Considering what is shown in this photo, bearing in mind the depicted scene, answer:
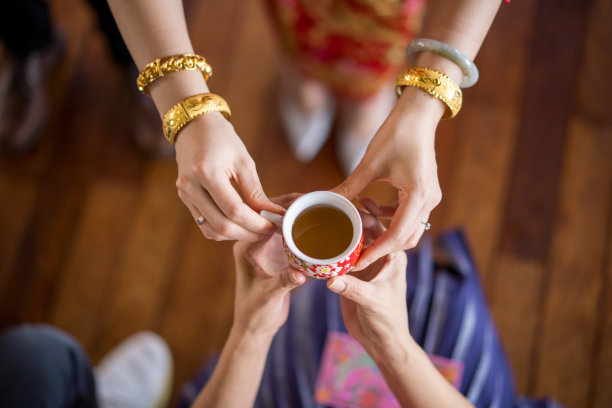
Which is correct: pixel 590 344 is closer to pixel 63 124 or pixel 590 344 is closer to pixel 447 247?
pixel 447 247

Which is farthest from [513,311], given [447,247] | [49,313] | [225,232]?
[49,313]

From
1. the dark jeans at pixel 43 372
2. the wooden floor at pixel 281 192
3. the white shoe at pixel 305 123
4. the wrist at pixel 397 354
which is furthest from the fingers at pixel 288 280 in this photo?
the white shoe at pixel 305 123

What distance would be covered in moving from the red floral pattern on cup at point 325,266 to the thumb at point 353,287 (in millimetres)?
14

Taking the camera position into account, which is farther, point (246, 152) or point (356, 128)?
point (356, 128)

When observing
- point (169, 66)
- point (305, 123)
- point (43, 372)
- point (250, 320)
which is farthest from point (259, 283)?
point (305, 123)

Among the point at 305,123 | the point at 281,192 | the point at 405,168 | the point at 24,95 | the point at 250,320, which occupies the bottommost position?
the point at 250,320

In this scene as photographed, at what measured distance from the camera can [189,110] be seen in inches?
32.5

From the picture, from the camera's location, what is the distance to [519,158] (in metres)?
1.76

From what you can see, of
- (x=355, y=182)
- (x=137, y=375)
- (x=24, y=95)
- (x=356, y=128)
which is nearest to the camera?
(x=355, y=182)

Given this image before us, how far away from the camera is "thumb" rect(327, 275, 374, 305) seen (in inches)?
31.4

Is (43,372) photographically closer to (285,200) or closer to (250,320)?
(250,320)

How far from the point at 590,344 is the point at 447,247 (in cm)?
→ 74

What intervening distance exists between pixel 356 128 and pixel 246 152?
0.95m

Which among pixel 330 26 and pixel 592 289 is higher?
pixel 330 26
